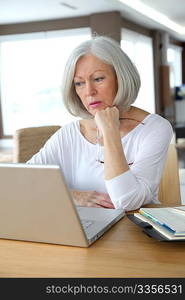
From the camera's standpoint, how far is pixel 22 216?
882mm

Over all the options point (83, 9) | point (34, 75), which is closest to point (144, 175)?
point (83, 9)

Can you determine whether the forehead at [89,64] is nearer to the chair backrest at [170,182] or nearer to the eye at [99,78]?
the eye at [99,78]

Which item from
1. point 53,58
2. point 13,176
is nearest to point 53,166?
point 13,176

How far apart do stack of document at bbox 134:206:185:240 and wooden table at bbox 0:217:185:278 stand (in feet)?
0.10

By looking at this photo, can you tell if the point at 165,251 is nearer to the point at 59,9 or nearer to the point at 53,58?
the point at 59,9

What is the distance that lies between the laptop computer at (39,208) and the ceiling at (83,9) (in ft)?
19.9

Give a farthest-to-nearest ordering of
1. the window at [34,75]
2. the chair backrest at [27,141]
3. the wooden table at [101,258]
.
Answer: the window at [34,75] < the chair backrest at [27,141] < the wooden table at [101,258]

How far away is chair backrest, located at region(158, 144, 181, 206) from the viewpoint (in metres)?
1.62

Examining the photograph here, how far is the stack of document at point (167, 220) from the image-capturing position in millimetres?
867

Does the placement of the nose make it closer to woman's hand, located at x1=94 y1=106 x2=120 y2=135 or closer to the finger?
woman's hand, located at x1=94 y1=106 x2=120 y2=135

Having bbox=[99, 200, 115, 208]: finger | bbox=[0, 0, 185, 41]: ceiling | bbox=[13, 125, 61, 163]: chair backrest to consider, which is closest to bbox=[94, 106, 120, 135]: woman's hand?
bbox=[99, 200, 115, 208]: finger

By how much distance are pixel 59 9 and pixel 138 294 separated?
7.13 m

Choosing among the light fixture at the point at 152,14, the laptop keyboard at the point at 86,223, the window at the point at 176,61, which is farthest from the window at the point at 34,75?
the laptop keyboard at the point at 86,223

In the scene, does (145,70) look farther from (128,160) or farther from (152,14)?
(128,160)
